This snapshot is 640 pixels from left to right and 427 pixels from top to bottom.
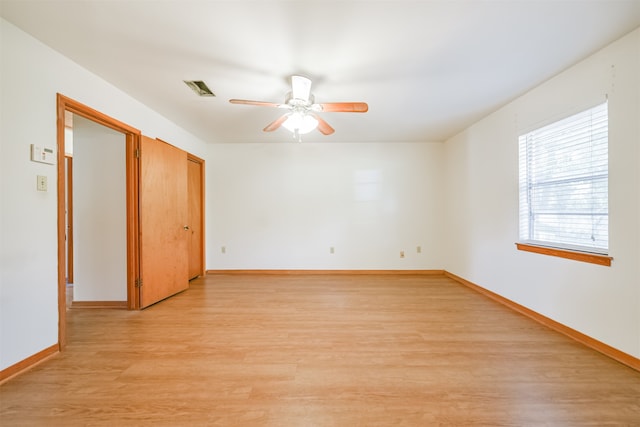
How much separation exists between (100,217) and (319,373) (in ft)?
10.1

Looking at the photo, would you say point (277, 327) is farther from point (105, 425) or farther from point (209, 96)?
point (209, 96)

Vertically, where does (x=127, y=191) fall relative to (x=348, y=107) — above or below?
below

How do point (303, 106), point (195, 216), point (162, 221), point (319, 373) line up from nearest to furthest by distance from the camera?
point (319, 373)
point (303, 106)
point (162, 221)
point (195, 216)

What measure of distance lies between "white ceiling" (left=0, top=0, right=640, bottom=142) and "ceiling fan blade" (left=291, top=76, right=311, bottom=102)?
88mm

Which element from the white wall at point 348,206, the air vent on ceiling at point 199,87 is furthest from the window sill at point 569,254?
the air vent on ceiling at point 199,87

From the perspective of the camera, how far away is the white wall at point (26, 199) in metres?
1.60

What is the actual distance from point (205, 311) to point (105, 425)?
153cm

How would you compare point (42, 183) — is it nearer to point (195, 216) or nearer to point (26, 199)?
point (26, 199)

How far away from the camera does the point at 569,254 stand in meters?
2.17

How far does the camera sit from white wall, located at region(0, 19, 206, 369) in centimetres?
160

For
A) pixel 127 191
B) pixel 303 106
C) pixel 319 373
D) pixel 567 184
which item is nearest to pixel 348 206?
pixel 303 106

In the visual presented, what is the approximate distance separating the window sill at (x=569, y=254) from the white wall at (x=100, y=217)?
459 centimetres

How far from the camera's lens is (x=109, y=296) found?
9.50ft

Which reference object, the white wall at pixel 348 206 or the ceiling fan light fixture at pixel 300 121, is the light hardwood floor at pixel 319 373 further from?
the ceiling fan light fixture at pixel 300 121
